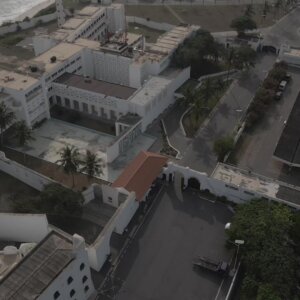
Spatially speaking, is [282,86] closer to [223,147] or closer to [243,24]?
[243,24]

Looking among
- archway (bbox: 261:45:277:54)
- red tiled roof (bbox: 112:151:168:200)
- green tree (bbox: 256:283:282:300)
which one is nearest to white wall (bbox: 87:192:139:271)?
red tiled roof (bbox: 112:151:168:200)

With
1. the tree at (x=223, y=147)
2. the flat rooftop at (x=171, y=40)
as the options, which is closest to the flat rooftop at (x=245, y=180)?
the tree at (x=223, y=147)

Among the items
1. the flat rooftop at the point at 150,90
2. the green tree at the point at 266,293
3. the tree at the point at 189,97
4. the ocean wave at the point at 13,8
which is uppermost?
the flat rooftop at the point at 150,90

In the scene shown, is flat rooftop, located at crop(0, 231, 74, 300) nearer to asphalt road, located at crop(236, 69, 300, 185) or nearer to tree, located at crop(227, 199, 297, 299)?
tree, located at crop(227, 199, 297, 299)

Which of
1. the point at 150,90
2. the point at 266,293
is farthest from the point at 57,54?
the point at 266,293

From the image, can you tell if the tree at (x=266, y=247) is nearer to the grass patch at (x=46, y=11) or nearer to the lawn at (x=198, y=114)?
the lawn at (x=198, y=114)

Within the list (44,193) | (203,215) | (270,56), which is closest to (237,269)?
(203,215)
